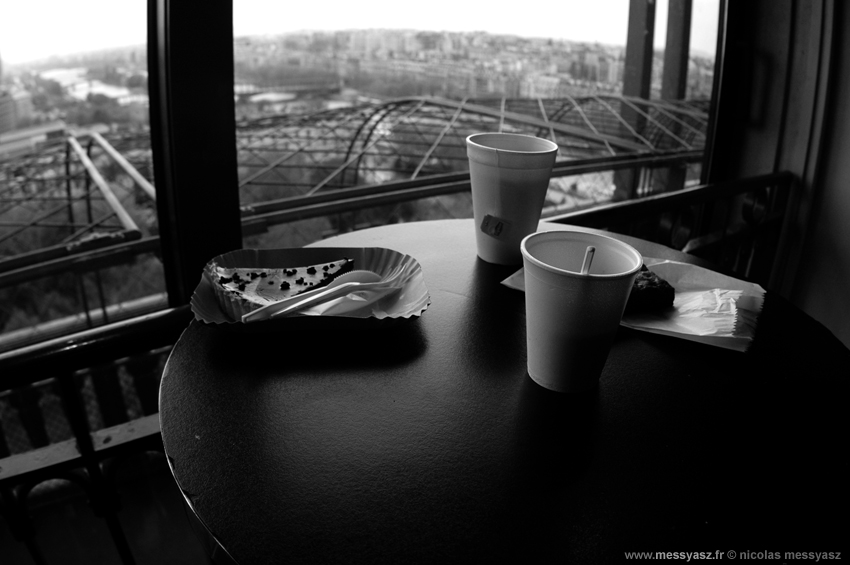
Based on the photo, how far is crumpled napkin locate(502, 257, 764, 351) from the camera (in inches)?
33.7

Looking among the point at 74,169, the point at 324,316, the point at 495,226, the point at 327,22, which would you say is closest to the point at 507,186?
the point at 495,226

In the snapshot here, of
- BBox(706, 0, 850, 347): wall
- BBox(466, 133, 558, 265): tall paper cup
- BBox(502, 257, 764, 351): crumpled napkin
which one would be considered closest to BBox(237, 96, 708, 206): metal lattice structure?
BBox(706, 0, 850, 347): wall

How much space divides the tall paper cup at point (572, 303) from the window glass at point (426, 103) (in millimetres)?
1144

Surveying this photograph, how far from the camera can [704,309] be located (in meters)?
0.91

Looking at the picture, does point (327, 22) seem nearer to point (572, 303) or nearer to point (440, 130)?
point (440, 130)

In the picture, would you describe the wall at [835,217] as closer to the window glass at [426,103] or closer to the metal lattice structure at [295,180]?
the window glass at [426,103]

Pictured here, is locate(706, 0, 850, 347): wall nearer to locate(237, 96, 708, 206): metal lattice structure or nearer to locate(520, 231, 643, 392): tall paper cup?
locate(237, 96, 708, 206): metal lattice structure

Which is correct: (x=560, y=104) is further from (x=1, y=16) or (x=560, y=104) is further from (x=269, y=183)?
(x=1, y=16)

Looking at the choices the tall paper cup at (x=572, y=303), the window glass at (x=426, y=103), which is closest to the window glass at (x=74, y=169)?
the window glass at (x=426, y=103)

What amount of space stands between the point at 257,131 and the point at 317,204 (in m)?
0.85

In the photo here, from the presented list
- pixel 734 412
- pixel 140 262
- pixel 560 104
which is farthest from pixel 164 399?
pixel 560 104

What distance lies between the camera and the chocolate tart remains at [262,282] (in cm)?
84

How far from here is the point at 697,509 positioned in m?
0.56

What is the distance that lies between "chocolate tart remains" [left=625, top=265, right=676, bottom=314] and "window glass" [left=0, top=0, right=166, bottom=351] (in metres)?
1.15
